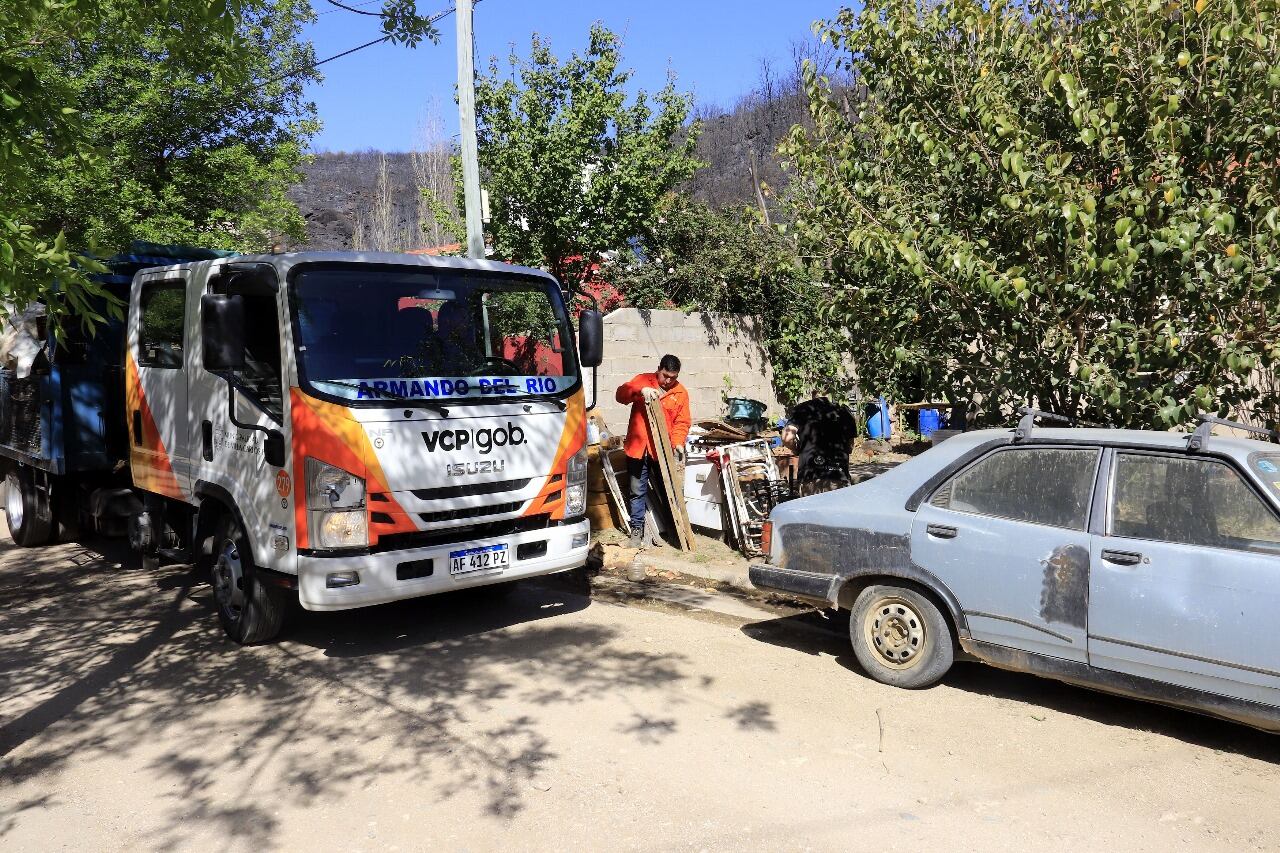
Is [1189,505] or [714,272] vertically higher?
[714,272]

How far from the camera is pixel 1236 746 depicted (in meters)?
4.42

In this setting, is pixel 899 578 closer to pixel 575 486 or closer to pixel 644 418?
pixel 575 486

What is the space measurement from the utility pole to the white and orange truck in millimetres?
3580

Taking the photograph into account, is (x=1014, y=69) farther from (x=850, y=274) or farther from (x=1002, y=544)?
(x=1002, y=544)

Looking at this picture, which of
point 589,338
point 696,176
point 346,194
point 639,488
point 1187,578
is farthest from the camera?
point 346,194

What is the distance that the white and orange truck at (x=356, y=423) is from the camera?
548cm

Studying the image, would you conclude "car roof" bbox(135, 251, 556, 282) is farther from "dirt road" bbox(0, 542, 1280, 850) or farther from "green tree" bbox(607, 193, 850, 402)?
"green tree" bbox(607, 193, 850, 402)

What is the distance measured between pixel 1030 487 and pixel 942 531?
0.49 meters

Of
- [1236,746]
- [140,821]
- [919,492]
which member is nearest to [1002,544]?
[919,492]

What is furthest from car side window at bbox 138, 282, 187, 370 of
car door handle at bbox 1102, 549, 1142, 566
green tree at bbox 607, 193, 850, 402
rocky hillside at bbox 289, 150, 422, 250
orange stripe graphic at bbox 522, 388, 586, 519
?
rocky hillside at bbox 289, 150, 422, 250

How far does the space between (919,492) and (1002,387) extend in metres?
1.63

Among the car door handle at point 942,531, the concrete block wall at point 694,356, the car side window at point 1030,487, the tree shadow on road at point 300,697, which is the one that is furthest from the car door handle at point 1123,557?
the concrete block wall at point 694,356

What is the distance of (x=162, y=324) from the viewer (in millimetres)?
6840

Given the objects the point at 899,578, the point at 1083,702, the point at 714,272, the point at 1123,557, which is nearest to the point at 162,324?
the point at 899,578
